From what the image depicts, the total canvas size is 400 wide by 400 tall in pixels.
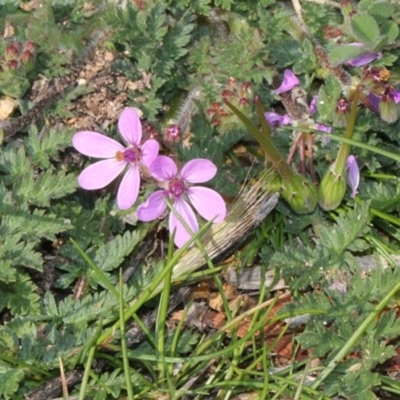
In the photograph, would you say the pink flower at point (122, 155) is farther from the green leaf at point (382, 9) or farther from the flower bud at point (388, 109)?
the green leaf at point (382, 9)

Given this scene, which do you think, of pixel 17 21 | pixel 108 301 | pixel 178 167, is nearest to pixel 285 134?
pixel 178 167

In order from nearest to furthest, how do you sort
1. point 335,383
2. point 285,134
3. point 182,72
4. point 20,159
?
1. point 335,383
2. point 20,159
3. point 285,134
4. point 182,72

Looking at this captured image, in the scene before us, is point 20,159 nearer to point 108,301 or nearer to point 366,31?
point 108,301

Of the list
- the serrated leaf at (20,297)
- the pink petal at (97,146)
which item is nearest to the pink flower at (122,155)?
the pink petal at (97,146)

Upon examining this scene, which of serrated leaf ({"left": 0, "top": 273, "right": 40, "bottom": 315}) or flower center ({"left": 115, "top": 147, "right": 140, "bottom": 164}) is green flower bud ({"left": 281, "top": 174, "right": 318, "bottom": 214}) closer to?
flower center ({"left": 115, "top": 147, "right": 140, "bottom": 164})

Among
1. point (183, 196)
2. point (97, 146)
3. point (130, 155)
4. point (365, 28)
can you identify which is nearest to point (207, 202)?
point (183, 196)

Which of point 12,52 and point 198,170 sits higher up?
point 12,52

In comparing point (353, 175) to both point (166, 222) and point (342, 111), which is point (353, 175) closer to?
point (342, 111)

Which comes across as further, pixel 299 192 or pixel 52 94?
pixel 52 94
